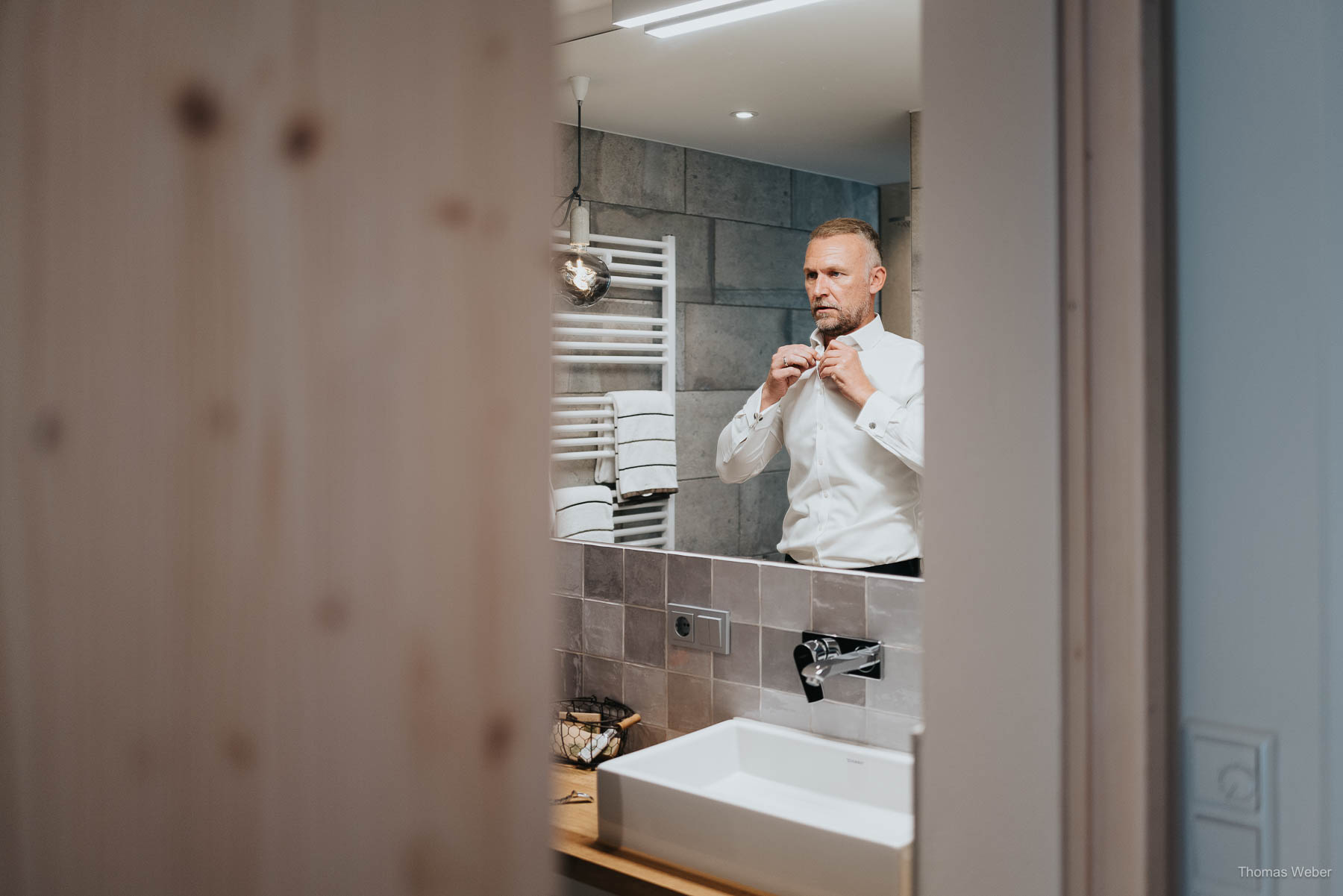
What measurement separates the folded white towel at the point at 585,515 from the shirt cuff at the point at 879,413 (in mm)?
635

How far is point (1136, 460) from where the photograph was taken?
2.55 ft

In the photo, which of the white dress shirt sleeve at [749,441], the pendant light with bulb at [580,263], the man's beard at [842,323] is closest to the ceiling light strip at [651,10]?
the pendant light with bulb at [580,263]

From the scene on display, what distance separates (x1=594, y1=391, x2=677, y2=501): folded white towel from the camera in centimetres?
210

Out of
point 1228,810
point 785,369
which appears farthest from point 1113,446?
point 785,369

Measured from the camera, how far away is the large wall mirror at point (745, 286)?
1782mm

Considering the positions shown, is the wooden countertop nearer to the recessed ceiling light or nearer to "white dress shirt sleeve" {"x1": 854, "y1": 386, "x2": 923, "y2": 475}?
"white dress shirt sleeve" {"x1": 854, "y1": 386, "x2": 923, "y2": 475}

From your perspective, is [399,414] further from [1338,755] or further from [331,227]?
[1338,755]

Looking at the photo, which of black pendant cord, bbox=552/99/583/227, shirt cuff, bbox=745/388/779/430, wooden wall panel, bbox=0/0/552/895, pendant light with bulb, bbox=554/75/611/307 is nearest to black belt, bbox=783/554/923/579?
shirt cuff, bbox=745/388/779/430

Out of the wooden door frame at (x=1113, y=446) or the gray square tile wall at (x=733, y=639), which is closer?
the wooden door frame at (x=1113, y=446)

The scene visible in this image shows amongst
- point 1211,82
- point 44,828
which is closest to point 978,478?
point 1211,82

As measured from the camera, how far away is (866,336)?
1.83m

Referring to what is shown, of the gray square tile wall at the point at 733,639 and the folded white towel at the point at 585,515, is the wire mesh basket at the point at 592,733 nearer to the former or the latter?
Answer: the gray square tile wall at the point at 733,639

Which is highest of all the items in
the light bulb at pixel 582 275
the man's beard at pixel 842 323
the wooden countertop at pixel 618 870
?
the light bulb at pixel 582 275

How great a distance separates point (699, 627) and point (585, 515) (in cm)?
40
